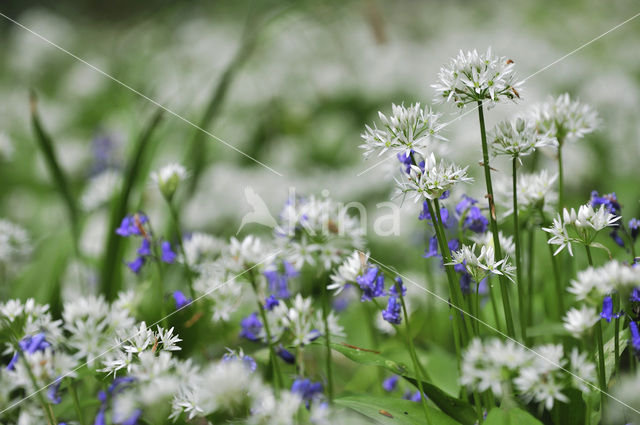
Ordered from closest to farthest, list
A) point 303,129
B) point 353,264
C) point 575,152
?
point 353,264, point 575,152, point 303,129

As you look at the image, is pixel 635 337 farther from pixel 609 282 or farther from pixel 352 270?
pixel 352 270

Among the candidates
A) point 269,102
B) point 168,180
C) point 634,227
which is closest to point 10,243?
point 168,180

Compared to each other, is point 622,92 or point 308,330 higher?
point 622,92

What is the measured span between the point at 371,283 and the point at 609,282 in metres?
0.43

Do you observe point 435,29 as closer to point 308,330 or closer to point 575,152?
point 575,152

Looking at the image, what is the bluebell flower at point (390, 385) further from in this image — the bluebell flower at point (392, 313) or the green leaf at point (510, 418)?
the green leaf at point (510, 418)

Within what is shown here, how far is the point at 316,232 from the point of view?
114 cm

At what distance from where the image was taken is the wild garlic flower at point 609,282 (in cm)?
Answer: 82

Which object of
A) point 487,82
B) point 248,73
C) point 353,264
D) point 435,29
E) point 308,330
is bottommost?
point 308,330

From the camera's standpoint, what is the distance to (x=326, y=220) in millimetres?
1146

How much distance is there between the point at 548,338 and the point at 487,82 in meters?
0.74

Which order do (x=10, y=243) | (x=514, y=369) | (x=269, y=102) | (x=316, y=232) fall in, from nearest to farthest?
(x=514, y=369) → (x=316, y=232) → (x=10, y=243) → (x=269, y=102)

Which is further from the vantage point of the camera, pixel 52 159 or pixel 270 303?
pixel 52 159

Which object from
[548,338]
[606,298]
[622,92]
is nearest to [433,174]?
[606,298]
